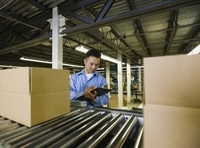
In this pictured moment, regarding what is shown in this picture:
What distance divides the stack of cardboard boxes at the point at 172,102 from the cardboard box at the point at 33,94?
69 cm

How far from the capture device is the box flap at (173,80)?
1.51ft

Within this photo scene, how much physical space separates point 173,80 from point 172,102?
0.09 metres

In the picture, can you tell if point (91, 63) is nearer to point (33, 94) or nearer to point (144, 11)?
point (144, 11)

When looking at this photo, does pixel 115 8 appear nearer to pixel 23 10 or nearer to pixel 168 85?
pixel 23 10

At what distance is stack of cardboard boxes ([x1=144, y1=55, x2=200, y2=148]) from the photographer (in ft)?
1.49

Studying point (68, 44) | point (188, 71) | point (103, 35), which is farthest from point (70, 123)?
point (68, 44)

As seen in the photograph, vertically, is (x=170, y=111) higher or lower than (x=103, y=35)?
lower

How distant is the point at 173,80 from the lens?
50 cm

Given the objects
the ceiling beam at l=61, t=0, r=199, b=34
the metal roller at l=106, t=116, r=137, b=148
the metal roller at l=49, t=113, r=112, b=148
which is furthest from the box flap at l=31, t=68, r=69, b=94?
the ceiling beam at l=61, t=0, r=199, b=34

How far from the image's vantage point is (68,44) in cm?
A: 498

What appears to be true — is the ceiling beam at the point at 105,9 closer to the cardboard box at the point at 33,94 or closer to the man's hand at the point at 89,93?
the man's hand at the point at 89,93

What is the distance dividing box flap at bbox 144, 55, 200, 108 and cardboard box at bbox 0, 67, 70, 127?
70cm

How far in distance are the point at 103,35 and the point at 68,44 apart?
1662 millimetres

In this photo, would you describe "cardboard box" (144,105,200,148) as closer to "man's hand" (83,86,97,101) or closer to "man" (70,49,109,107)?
"man's hand" (83,86,97,101)
